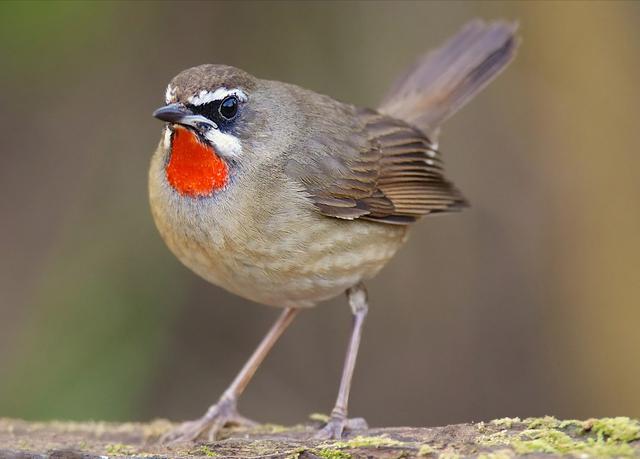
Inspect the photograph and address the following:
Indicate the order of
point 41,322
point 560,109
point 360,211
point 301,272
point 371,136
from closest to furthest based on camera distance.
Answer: point 301,272 → point 360,211 → point 371,136 → point 41,322 → point 560,109

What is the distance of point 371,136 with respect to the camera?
19.1 ft

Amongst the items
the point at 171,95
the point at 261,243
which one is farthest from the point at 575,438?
the point at 171,95

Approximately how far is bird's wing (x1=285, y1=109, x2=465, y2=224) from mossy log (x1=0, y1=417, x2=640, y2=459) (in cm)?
123

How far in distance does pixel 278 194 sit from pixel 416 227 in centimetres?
382

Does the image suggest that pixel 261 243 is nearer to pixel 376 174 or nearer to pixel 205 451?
Answer: pixel 205 451

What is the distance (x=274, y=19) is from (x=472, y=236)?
2.62 m

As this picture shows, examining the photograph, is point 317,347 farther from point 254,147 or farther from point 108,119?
point 254,147

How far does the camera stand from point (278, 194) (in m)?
4.91

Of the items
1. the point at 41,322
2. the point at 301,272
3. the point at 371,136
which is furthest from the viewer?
the point at 41,322

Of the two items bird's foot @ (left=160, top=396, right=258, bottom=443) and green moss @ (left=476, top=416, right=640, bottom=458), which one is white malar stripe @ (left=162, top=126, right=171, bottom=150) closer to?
bird's foot @ (left=160, top=396, right=258, bottom=443)

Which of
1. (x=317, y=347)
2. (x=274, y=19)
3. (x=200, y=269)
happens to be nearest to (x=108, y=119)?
(x=274, y=19)

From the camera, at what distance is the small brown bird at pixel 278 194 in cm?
476

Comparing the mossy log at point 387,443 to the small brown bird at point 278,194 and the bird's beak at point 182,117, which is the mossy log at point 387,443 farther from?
the bird's beak at point 182,117

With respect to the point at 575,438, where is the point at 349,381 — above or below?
above
